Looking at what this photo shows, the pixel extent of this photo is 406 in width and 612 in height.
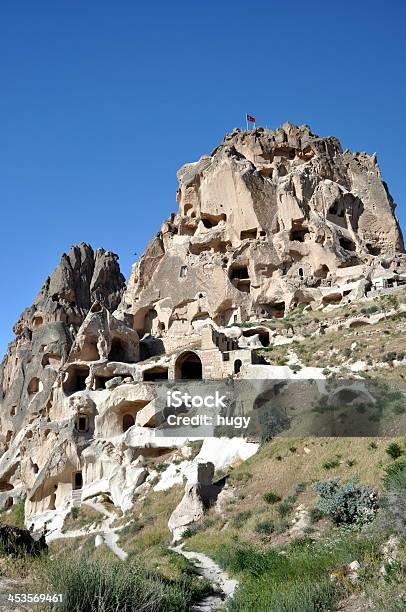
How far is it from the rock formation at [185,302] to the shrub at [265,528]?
454 inches

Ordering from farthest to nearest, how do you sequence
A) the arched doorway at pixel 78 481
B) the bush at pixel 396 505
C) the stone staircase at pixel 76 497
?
the arched doorway at pixel 78 481 → the stone staircase at pixel 76 497 → the bush at pixel 396 505

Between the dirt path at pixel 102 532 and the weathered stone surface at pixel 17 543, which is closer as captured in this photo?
the weathered stone surface at pixel 17 543

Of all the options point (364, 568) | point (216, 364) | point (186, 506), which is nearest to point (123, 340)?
point (216, 364)

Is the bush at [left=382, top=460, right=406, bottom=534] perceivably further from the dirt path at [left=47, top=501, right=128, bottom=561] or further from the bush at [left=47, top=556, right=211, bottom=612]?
the dirt path at [left=47, top=501, right=128, bottom=561]

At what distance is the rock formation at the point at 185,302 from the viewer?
103 feet

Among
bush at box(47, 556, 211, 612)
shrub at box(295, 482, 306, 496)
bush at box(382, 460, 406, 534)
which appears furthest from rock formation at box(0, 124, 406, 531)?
bush at box(47, 556, 211, 612)

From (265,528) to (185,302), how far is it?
101 feet

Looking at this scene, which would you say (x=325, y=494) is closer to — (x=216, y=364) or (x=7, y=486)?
(x=216, y=364)

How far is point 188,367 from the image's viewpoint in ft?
119

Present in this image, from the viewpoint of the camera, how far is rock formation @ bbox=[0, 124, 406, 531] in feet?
103

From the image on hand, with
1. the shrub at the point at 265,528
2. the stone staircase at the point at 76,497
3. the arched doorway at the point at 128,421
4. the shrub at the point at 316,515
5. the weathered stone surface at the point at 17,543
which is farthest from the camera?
the arched doorway at the point at 128,421

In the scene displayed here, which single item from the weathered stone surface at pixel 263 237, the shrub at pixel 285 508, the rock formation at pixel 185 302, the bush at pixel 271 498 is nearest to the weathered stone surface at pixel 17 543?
the shrub at pixel 285 508

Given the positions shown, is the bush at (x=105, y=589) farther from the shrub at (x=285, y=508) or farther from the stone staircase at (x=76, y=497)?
the stone staircase at (x=76, y=497)

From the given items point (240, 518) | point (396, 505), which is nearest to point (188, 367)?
point (240, 518)
